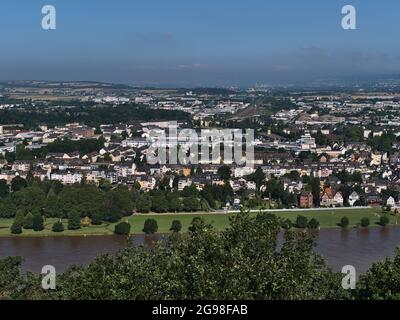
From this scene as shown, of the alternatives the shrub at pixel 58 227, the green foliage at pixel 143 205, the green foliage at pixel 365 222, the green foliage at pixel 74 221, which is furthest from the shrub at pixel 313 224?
the shrub at pixel 58 227

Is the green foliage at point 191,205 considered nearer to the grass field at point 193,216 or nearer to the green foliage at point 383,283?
the grass field at point 193,216

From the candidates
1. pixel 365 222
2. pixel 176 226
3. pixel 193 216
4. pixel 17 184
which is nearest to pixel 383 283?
pixel 176 226

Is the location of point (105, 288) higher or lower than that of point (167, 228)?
higher

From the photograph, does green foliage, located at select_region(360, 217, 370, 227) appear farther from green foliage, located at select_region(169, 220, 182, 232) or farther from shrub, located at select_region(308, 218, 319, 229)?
green foliage, located at select_region(169, 220, 182, 232)
